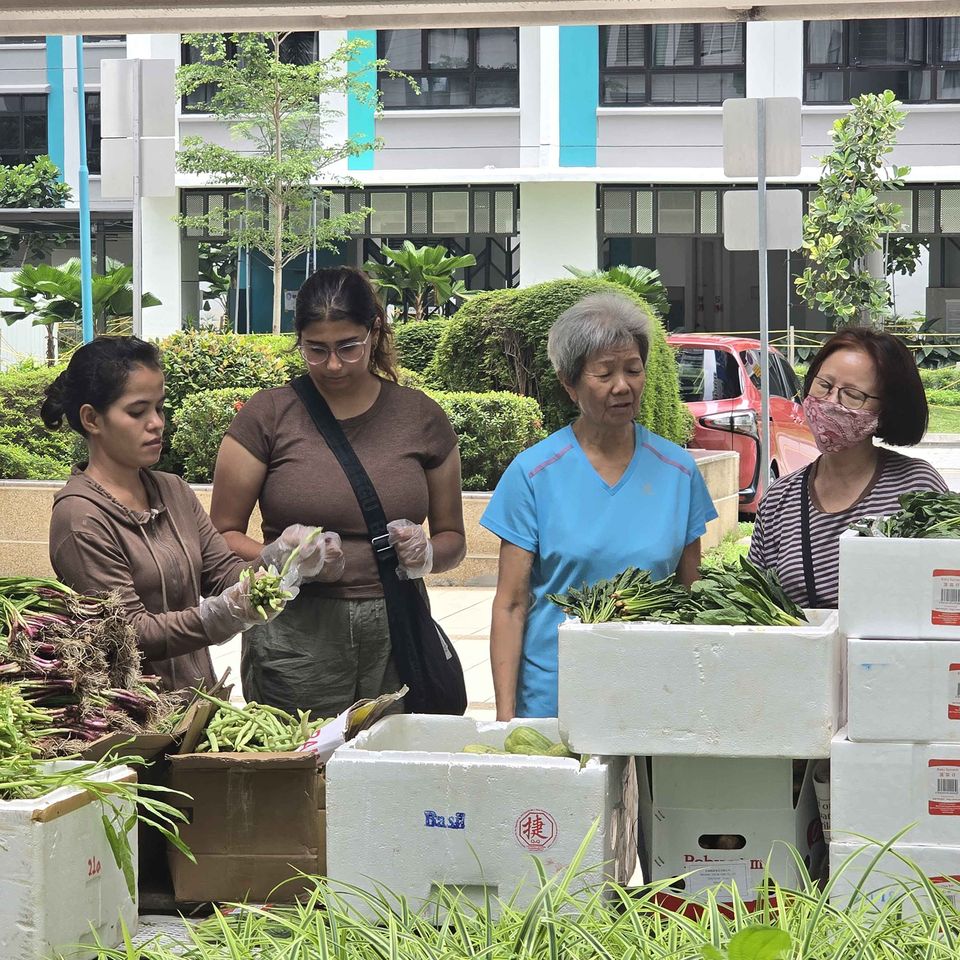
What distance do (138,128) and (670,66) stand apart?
867 inches

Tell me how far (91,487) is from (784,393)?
11731 mm

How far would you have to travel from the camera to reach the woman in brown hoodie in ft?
11.3

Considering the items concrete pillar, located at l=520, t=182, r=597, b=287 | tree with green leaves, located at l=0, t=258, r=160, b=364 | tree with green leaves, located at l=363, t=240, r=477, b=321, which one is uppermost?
concrete pillar, located at l=520, t=182, r=597, b=287

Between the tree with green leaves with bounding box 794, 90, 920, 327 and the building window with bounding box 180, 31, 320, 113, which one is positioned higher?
the building window with bounding box 180, 31, 320, 113

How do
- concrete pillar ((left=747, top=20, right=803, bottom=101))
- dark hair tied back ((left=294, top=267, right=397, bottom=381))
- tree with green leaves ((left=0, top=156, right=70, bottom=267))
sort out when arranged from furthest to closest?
tree with green leaves ((left=0, top=156, right=70, bottom=267)) → concrete pillar ((left=747, top=20, right=803, bottom=101)) → dark hair tied back ((left=294, top=267, right=397, bottom=381))

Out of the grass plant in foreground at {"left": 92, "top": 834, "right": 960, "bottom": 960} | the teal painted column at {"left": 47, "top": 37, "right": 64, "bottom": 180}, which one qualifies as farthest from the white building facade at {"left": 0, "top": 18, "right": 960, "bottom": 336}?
the grass plant in foreground at {"left": 92, "top": 834, "right": 960, "bottom": 960}

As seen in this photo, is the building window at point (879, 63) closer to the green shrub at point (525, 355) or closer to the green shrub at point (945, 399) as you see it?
the green shrub at point (945, 399)

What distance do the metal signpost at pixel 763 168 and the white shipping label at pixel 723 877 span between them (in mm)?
7690

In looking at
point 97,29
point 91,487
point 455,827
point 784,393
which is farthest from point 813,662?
point 784,393

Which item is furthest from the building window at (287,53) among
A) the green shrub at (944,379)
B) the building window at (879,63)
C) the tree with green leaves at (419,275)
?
the green shrub at (944,379)

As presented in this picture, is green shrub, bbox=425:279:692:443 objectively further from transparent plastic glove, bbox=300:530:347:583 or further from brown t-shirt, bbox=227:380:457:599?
transparent plastic glove, bbox=300:530:347:583

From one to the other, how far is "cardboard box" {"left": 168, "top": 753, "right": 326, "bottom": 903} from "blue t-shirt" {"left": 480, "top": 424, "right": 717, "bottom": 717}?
0.92 m

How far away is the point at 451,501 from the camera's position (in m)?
4.32

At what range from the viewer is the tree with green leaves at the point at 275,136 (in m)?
24.2
